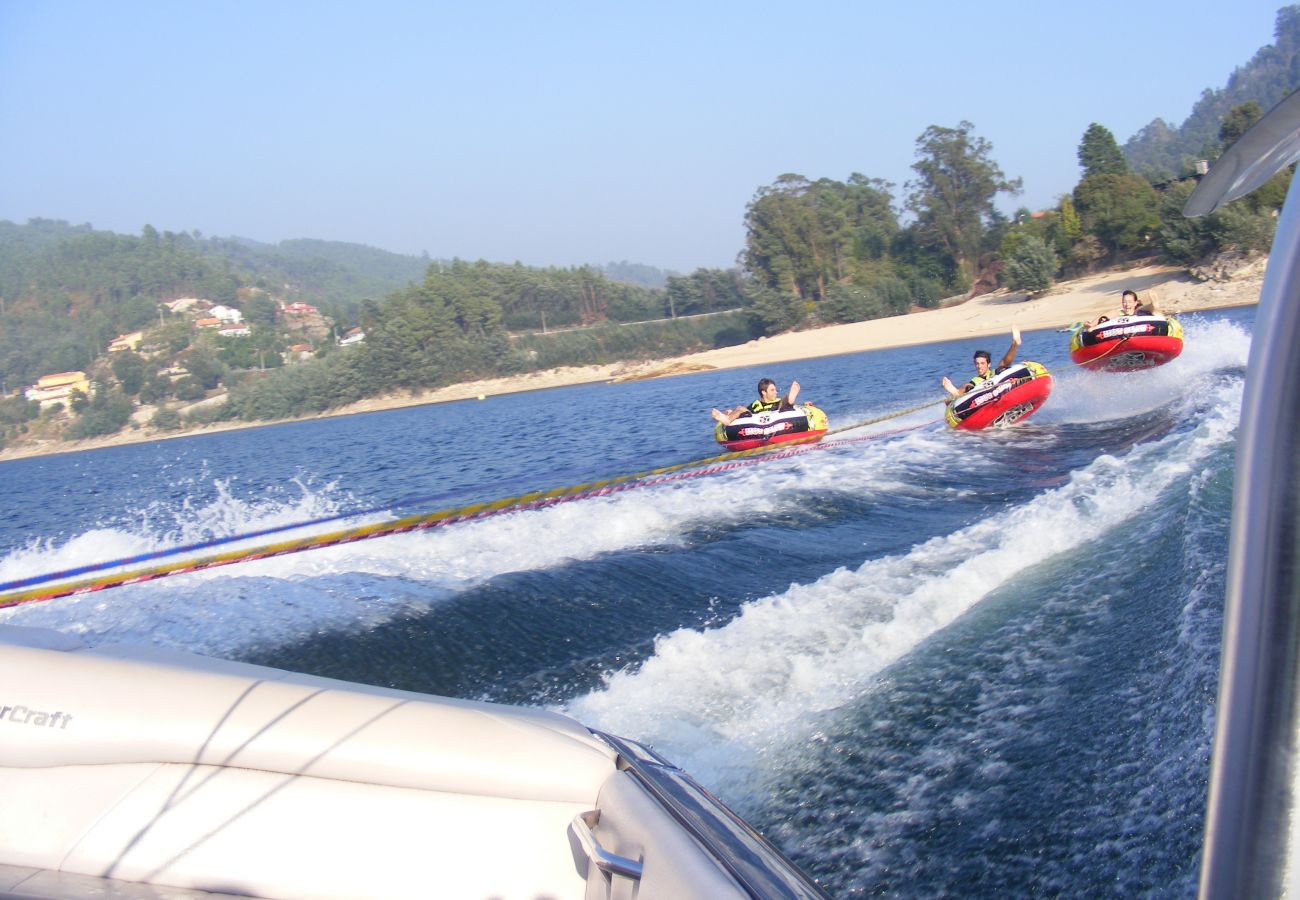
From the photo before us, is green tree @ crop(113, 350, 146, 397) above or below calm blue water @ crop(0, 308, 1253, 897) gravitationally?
above

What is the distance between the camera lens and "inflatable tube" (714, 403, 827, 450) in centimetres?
1334

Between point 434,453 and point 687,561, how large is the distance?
54.7 feet

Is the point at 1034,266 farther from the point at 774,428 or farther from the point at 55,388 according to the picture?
the point at 55,388

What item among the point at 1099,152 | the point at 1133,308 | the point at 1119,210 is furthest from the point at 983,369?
the point at 1099,152

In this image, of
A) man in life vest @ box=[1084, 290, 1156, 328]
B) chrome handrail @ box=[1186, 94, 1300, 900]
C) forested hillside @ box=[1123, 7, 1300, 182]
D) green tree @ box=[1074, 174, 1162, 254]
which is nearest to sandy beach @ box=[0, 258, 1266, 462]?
green tree @ box=[1074, 174, 1162, 254]

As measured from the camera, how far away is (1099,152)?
5044cm

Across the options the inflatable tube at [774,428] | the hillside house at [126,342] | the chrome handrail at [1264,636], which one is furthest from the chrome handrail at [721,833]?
the hillside house at [126,342]

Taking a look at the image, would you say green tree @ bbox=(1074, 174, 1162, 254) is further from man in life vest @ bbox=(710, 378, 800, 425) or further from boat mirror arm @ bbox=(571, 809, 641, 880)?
boat mirror arm @ bbox=(571, 809, 641, 880)

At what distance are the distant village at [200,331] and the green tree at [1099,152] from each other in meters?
40.3

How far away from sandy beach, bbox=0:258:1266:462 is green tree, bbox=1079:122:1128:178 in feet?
24.2

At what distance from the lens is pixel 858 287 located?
60125mm

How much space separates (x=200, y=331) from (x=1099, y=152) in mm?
59614

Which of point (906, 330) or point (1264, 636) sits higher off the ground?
point (1264, 636)

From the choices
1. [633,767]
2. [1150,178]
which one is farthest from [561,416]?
[1150,178]
